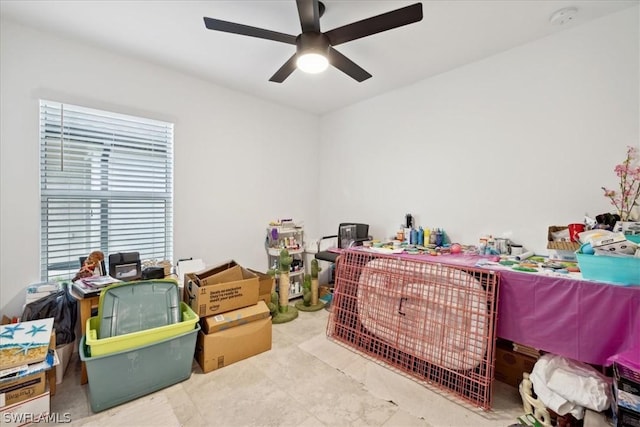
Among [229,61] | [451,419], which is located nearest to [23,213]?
[229,61]

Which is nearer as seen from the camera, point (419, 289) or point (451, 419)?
point (451, 419)

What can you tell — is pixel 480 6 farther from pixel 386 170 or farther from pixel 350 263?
pixel 350 263

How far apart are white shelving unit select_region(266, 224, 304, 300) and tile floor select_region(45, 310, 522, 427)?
4.79 feet

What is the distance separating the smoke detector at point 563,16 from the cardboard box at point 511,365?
2485 mm

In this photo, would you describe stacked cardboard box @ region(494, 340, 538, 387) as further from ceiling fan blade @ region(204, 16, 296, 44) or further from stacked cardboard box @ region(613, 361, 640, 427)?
ceiling fan blade @ region(204, 16, 296, 44)

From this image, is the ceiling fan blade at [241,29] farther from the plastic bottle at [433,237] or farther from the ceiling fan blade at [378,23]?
the plastic bottle at [433,237]

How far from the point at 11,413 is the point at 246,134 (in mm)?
2993

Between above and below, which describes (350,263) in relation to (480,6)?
below

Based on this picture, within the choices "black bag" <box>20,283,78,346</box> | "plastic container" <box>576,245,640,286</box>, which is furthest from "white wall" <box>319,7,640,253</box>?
"black bag" <box>20,283,78,346</box>

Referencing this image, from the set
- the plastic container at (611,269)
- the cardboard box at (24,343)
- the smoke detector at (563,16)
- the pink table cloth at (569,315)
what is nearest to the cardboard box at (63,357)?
the cardboard box at (24,343)

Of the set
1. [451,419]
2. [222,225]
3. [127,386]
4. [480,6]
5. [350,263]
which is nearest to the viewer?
[451,419]

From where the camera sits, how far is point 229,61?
8.64ft

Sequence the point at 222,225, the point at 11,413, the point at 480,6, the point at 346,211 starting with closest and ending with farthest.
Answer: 1. the point at 11,413
2. the point at 480,6
3. the point at 222,225
4. the point at 346,211

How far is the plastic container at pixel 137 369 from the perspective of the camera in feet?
5.43
